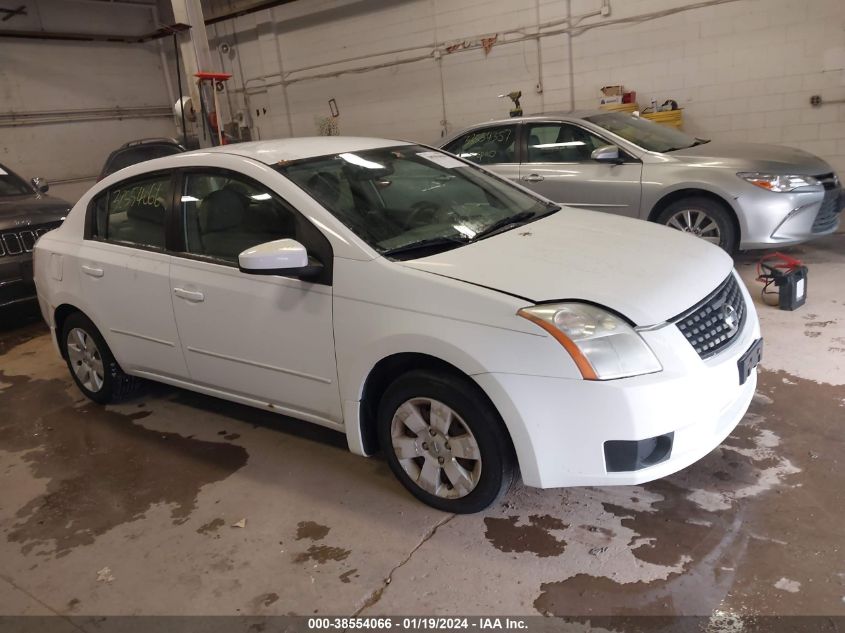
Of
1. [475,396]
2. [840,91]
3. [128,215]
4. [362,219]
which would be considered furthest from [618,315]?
[840,91]

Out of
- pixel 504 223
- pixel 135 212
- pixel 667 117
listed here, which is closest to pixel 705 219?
pixel 667 117

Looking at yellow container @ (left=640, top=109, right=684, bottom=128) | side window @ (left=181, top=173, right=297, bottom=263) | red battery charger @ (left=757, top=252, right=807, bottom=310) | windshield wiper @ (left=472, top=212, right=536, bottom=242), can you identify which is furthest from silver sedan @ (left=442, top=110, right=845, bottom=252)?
side window @ (left=181, top=173, right=297, bottom=263)

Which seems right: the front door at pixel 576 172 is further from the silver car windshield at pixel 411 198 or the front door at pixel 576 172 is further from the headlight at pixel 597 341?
the headlight at pixel 597 341

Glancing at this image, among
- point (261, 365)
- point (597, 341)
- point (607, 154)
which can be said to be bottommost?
point (261, 365)

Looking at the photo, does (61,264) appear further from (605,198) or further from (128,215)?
(605,198)

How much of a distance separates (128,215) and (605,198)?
3898 mm

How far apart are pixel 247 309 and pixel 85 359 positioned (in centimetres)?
172

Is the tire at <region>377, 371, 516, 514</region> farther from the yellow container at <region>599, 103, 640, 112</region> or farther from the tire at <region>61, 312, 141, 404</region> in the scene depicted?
the yellow container at <region>599, 103, 640, 112</region>

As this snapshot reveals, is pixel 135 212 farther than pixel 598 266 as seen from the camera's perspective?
Yes

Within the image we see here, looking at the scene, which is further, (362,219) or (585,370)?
(362,219)

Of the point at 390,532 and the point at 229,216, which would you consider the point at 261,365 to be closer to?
the point at 229,216

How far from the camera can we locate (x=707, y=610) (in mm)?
2057

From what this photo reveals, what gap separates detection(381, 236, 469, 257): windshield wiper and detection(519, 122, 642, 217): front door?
337cm

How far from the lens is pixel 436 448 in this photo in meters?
2.57
